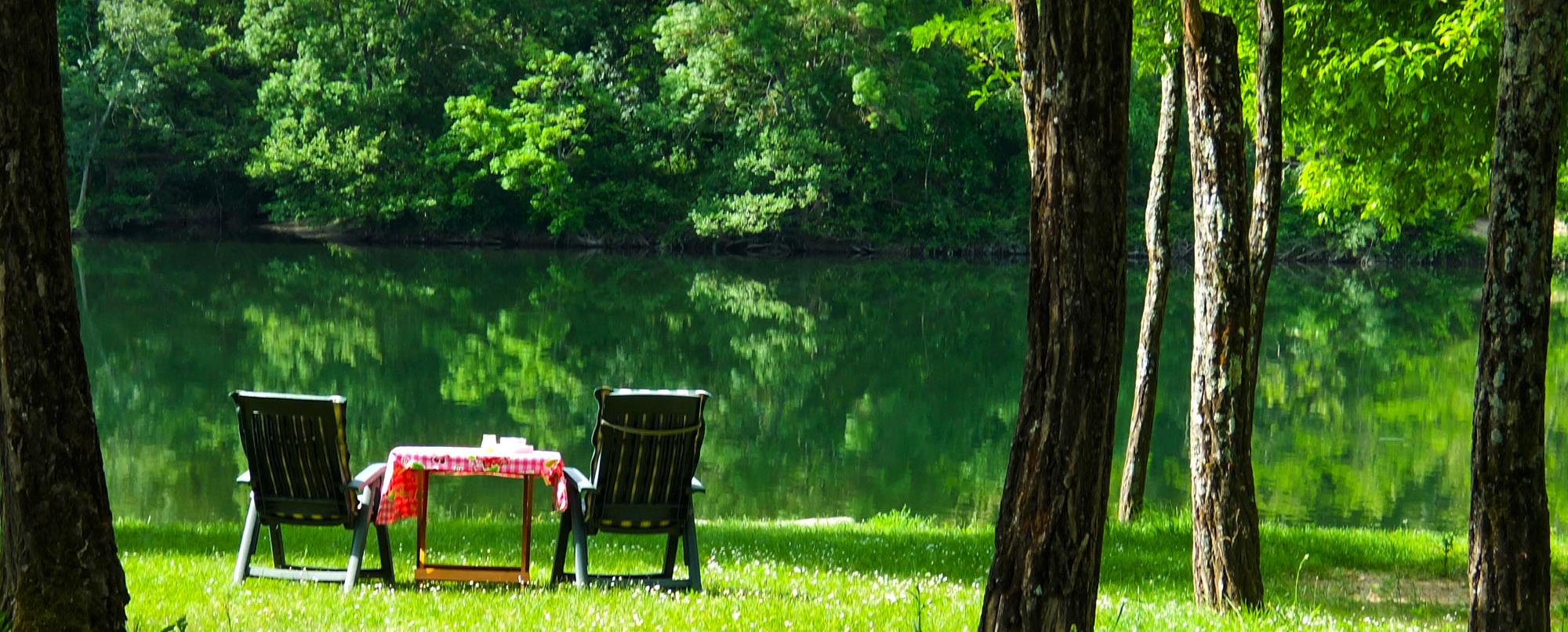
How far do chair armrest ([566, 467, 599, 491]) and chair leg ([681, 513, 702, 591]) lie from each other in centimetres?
44

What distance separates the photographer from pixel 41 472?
3867mm

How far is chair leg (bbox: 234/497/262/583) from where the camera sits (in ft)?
20.3

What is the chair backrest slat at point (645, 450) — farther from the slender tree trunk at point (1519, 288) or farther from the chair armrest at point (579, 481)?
the slender tree trunk at point (1519, 288)

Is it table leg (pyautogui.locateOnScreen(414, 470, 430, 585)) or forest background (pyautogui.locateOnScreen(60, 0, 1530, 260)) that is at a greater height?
forest background (pyautogui.locateOnScreen(60, 0, 1530, 260))

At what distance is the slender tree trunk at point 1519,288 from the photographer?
434cm

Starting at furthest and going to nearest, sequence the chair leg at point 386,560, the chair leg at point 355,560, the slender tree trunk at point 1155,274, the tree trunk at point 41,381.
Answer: the slender tree trunk at point 1155,274 → the chair leg at point 386,560 → the chair leg at point 355,560 → the tree trunk at point 41,381

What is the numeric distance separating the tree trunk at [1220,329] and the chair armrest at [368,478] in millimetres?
3351

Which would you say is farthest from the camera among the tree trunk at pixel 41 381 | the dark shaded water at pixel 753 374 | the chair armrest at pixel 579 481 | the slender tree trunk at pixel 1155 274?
the dark shaded water at pixel 753 374

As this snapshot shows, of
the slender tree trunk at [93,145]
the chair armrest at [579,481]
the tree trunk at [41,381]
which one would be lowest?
the chair armrest at [579,481]

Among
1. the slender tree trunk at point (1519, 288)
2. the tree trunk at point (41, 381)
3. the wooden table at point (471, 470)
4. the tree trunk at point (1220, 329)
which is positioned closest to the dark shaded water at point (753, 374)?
the wooden table at point (471, 470)

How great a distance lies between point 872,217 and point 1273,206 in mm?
39387

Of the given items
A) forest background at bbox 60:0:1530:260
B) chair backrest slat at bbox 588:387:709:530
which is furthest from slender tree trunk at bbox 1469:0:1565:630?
forest background at bbox 60:0:1530:260

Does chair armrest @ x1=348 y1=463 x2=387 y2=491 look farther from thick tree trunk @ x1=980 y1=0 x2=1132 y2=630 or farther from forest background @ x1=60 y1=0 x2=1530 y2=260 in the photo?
forest background @ x1=60 y1=0 x2=1530 y2=260

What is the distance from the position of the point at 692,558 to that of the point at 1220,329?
91.4 inches
